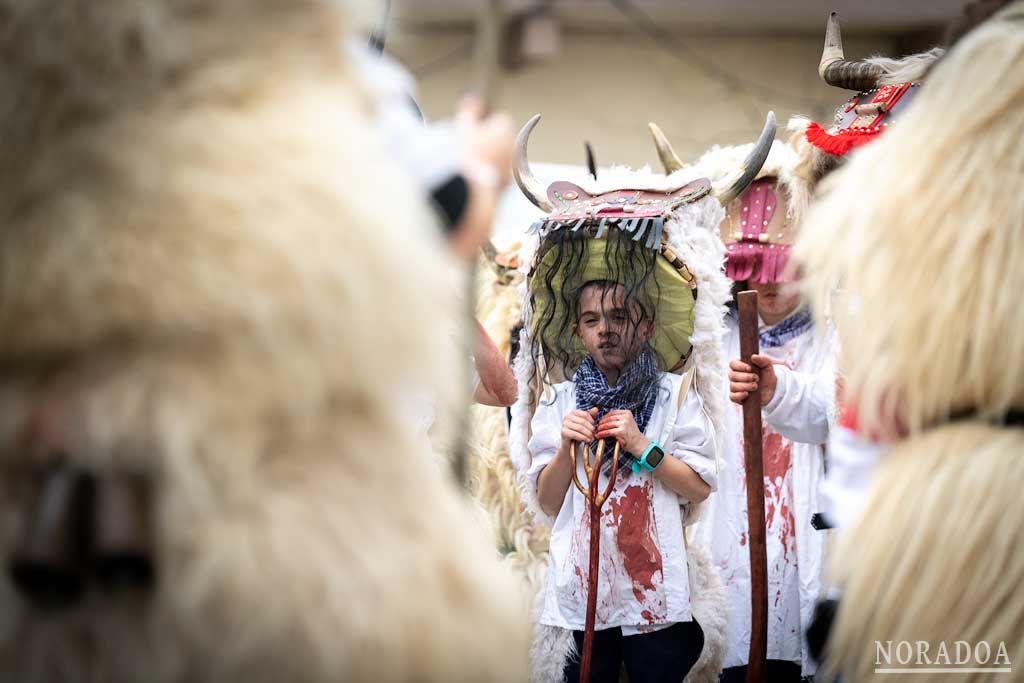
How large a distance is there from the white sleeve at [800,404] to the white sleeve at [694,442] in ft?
0.78

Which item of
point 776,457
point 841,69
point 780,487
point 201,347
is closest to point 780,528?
point 780,487

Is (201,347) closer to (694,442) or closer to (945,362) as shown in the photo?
(945,362)

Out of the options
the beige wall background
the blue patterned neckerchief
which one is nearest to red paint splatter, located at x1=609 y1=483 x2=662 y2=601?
the blue patterned neckerchief

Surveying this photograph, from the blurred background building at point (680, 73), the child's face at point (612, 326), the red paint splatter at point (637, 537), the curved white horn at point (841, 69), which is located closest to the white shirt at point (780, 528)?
the red paint splatter at point (637, 537)

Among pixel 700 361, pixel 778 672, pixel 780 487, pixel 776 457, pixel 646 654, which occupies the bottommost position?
pixel 778 672

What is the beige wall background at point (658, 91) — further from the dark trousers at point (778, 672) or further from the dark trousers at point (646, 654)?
the dark trousers at point (646, 654)

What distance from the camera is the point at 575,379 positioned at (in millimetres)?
3230

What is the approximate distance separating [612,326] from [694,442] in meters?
0.49

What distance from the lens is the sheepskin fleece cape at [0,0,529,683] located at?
1.00 m

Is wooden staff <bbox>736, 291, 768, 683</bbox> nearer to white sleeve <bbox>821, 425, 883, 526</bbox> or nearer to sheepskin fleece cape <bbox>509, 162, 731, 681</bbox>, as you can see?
sheepskin fleece cape <bbox>509, 162, 731, 681</bbox>

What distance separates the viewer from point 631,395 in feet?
10.3

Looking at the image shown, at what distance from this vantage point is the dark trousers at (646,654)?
3064 mm

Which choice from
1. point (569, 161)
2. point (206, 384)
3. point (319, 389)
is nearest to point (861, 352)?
point (319, 389)

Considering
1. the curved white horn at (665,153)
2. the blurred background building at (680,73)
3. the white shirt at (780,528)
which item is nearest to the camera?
the white shirt at (780,528)
